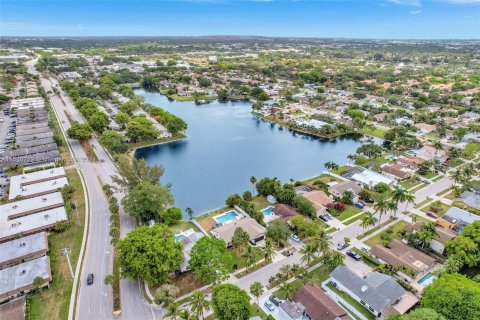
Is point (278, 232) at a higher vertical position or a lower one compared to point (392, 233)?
higher

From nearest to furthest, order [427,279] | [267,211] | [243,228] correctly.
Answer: [427,279]
[243,228]
[267,211]

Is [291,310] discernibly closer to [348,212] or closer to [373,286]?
[373,286]

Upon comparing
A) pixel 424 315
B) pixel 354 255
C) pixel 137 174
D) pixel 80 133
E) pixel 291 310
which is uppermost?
pixel 137 174

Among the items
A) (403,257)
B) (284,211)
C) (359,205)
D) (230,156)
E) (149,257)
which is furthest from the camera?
(230,156)

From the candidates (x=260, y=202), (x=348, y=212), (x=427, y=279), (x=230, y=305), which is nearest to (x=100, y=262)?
(x=230, y=305)

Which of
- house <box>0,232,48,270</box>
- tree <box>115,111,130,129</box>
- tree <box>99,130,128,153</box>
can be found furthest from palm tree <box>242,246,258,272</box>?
tree <box>115,111,130,129</box>

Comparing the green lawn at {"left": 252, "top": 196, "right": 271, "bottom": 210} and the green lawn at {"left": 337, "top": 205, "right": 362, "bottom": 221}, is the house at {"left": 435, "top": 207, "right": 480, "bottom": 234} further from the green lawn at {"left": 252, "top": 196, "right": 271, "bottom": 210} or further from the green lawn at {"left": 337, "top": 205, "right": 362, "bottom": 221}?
the green lawn at {"left": 252, "top": 196, "right": 271, "bottom": 210}

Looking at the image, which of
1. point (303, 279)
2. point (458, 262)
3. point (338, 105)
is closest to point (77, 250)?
point (303, 279)

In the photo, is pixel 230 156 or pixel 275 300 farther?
pixel 230 156
